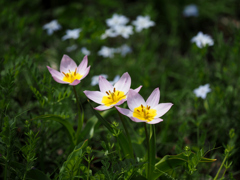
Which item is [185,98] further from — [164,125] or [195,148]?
[195,148]

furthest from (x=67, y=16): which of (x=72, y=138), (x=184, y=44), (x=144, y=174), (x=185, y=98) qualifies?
(x=144, y=174)

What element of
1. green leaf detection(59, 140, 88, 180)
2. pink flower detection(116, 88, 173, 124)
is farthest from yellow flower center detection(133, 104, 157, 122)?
green leaf detection(59, 140, 88, 180)

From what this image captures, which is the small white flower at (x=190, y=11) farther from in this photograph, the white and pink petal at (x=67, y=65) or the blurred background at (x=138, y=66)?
the white and pink petal at (x=67, y=65)

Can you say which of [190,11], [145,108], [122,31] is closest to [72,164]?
[145,108]

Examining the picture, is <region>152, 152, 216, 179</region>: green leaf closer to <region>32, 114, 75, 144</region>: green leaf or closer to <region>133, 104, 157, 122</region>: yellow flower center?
<region>133, 104, 157, 122</region>: yellow flower center

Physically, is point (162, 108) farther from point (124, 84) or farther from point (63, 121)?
point (63, 121)
